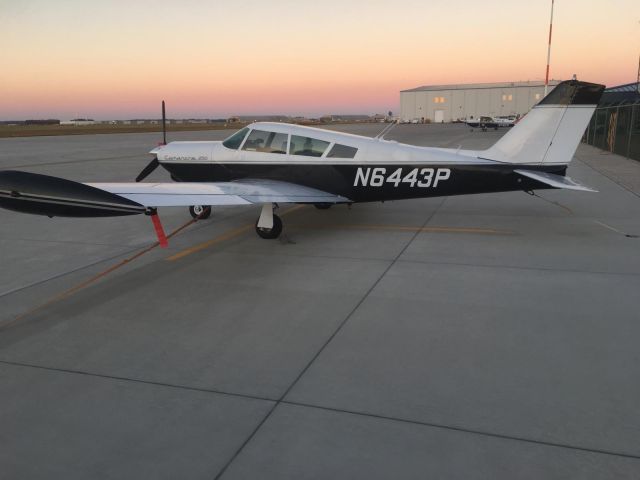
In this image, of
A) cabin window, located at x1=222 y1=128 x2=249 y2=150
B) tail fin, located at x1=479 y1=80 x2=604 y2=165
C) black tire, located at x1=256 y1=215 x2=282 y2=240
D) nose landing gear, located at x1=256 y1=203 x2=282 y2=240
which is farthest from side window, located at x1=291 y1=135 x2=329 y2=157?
tail fin, located at x1=479 y1=80 x2=604 y2=165

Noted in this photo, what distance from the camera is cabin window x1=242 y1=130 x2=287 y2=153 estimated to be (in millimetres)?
9922

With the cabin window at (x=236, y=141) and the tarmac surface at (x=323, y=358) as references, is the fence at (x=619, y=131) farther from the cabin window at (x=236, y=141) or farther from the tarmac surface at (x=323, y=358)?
the cabin window at (x=236, y=141)

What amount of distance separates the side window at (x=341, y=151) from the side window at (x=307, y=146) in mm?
166

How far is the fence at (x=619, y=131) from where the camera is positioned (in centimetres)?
2397

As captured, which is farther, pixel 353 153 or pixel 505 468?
pixel 353 153

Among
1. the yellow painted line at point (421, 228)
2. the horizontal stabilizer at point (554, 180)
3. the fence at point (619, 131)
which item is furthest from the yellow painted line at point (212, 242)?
the fence at point (619, 131)

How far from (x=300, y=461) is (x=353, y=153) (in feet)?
23.1

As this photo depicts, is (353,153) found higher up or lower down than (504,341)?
higher up

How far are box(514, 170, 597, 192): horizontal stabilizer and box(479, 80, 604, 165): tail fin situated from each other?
0.93 ft

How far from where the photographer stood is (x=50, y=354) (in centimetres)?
483

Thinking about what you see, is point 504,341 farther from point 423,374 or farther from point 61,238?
point 61,238

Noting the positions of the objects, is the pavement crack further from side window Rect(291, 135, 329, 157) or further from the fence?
the fence

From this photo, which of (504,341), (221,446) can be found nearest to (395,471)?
(221,446)

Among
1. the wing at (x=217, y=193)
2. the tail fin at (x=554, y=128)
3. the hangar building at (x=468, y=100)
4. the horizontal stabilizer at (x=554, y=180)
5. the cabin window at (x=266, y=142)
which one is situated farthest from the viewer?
the hangar building at (x=468, y=100)
